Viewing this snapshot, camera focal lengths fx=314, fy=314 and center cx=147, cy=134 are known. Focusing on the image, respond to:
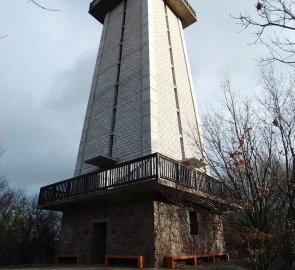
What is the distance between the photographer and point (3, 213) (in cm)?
2773

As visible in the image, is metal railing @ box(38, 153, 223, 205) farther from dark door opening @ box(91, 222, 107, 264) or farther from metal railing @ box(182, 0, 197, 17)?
metal railing @ box(182, 0, 197, 17)

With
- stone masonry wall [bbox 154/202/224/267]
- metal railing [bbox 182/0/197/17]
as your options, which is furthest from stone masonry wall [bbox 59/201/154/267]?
metal railing [bbox 182/0/197/17]

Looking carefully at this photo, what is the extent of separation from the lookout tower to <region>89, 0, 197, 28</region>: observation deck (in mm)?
366

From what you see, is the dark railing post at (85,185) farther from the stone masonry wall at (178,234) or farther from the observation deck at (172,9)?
the observation deck at (172,9)

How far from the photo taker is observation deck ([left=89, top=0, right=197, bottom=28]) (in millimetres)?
22766

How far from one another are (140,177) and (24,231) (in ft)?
65.1

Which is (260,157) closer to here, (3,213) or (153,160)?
(153,160)

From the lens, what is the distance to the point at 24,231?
26938 millimetres

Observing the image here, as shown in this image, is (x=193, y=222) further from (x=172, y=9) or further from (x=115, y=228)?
(x=172, y=9)

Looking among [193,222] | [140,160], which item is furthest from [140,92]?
[193,222]

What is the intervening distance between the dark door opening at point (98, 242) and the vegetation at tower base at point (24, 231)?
40.4ft

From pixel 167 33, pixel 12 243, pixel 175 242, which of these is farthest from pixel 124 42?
pixel 12 243

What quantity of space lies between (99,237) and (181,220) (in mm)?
3838

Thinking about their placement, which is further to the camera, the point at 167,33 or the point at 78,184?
the point at 167,33
